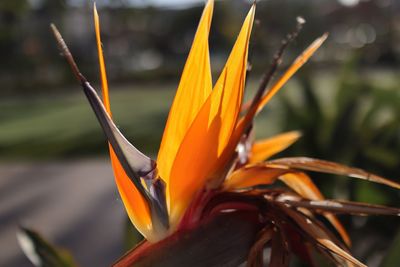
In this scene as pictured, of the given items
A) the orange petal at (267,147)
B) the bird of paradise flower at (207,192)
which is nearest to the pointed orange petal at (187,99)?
the bird of paradise flower at (207,192)

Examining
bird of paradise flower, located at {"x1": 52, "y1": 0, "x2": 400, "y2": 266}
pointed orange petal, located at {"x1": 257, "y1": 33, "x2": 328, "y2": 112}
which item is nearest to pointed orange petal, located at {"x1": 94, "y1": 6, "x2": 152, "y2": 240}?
bird of paradise flower, located at {"x1": 52, "y1": 0, "x2": 400, "y2": 266}

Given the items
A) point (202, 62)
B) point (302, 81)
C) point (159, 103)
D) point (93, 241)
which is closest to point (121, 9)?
point (159, 103)

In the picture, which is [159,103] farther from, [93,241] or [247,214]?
[247,214]

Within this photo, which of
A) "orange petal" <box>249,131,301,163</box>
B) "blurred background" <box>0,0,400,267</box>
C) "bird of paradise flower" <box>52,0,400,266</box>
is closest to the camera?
"bird of paradise flower" <box>52,0,400,266</box>

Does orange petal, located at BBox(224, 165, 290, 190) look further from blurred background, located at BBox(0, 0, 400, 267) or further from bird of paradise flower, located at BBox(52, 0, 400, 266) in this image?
blurred background, located at BBox(0, 0, 400, 267)

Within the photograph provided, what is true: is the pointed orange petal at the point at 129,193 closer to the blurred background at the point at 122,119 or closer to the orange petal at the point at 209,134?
the orange petal at the point at 209,134

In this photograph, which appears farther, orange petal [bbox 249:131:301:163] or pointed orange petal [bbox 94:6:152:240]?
orange petal [bbox 249:131:301:163]

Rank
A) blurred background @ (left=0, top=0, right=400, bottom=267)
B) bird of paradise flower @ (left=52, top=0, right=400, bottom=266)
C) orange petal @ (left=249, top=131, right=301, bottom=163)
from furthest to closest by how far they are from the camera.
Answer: blurred background @ (left=0, top=0, right=400, bottom=267) → orange petal @ (left=249, top=131, right=301, bottom=163) → bird of paradise flower @ (left=52, top=0, right=400, bottom=266)

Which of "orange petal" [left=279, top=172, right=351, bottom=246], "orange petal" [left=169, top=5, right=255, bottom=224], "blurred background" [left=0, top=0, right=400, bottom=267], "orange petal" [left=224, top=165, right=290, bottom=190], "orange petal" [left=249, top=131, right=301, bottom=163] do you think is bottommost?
"blurred background" [left=0, top=0, right=400, bottom=267]
